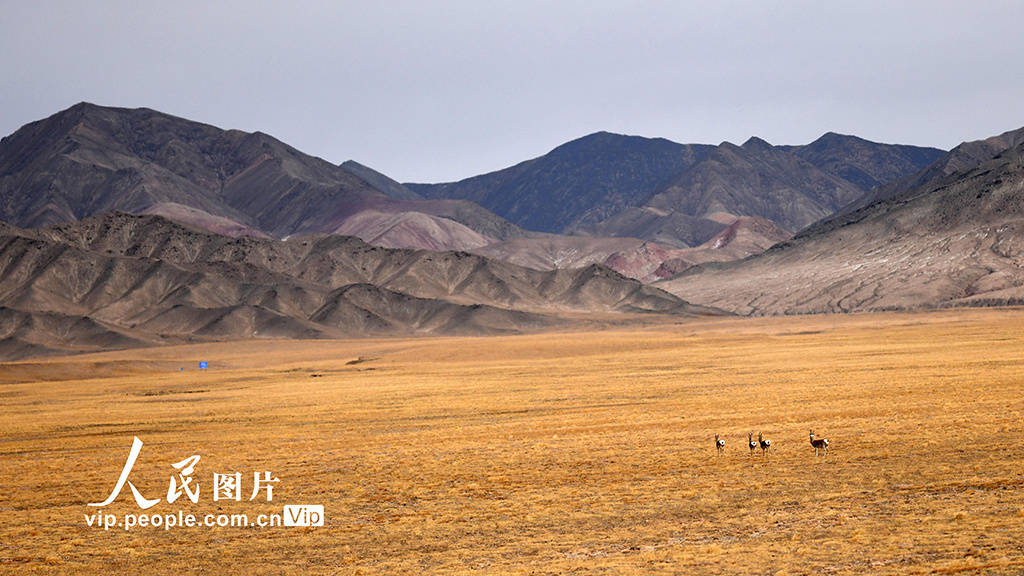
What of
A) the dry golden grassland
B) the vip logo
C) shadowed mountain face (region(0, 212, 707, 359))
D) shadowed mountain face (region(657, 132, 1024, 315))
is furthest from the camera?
shadowed mountain face (region(657, 132, 1024, 315))

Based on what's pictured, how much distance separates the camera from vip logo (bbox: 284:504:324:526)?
66.0 ft

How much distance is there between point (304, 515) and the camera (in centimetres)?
2075

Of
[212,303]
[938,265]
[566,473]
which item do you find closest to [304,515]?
[566,473]

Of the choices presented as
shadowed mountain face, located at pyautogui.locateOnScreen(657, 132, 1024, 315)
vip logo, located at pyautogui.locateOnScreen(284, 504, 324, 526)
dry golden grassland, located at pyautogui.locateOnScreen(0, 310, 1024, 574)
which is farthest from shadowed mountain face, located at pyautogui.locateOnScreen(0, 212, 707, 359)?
vip logo, located at pyautogui.locateOnScreen(284, 504, 324, 526)

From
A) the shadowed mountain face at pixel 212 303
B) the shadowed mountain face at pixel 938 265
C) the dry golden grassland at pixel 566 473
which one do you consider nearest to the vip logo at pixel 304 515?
the dry golden grassland at pixel 566 473

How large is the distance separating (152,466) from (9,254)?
528 feet

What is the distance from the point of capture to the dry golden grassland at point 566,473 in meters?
16.7

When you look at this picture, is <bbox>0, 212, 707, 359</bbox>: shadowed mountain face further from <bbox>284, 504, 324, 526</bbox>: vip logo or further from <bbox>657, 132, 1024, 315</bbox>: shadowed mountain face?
<bbox>284, 504, 324, 526</bbox>: vip logo

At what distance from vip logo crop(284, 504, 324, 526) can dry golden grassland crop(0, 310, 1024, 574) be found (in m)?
0.41

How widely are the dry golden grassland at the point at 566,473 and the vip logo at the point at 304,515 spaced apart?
1.34 ft

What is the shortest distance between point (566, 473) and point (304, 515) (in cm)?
700

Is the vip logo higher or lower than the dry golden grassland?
higher

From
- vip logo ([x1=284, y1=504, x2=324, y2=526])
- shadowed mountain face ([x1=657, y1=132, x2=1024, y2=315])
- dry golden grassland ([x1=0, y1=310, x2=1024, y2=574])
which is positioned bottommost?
dry golden grassland ([x1=0, y1=310, x2=1024, y2=574])

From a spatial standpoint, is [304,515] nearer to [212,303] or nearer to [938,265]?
[212,303]
